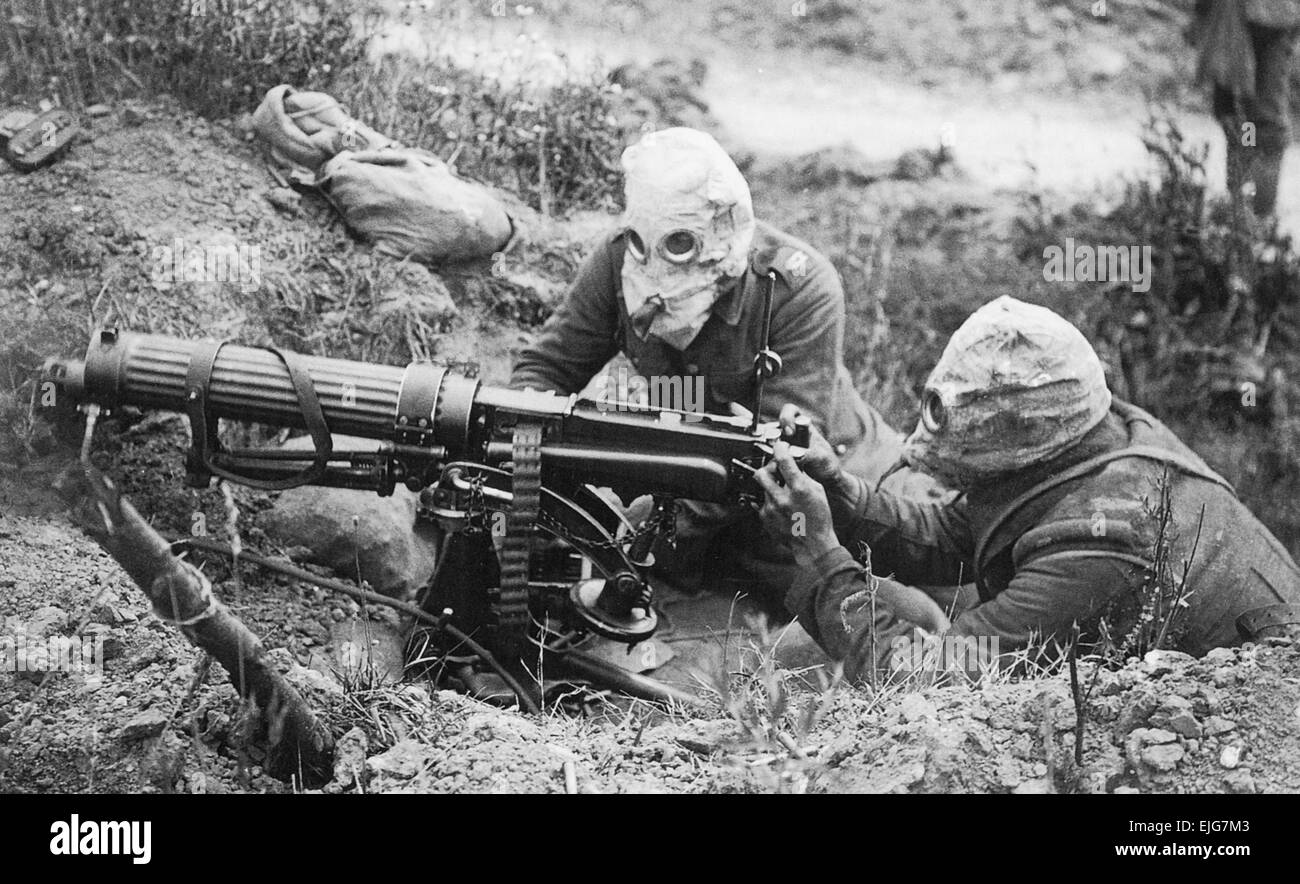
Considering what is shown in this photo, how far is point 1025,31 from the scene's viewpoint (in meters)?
11.1

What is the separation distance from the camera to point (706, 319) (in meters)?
5.48

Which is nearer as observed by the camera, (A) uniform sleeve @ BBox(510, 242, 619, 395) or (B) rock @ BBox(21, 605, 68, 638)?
(B) rock @ BBox(21, 605, 68, 638)

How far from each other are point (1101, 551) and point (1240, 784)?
91cm

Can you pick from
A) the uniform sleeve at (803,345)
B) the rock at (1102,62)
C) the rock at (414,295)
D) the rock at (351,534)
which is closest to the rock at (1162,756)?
the uniform sleeve at (803,345)

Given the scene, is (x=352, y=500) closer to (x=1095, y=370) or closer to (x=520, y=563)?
(x=520, y=563)

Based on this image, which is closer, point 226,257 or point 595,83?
point 226,257

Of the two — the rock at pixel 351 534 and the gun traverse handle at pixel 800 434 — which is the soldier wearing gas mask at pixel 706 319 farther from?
the rock at pixel 351 534

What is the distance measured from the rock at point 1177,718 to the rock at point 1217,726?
0.09 feet

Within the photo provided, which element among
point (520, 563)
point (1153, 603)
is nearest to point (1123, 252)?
point (1153, 603)

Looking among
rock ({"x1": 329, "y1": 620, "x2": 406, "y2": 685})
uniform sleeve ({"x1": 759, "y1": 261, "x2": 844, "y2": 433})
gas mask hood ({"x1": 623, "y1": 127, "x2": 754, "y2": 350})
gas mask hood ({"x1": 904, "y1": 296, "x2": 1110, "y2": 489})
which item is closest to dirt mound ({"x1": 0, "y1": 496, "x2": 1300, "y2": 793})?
rock ({"x1": 329, "y1": 620, "x2": 406, "y2": 685})

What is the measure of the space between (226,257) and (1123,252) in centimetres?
532

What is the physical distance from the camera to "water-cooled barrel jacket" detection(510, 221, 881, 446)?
5.57m

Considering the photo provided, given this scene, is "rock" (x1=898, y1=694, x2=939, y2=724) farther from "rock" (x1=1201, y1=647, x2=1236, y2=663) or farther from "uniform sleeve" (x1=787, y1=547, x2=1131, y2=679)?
"rock" (x1=1201, y1=647, x2=1236, y2=663)

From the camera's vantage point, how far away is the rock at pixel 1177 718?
13.1 ft
